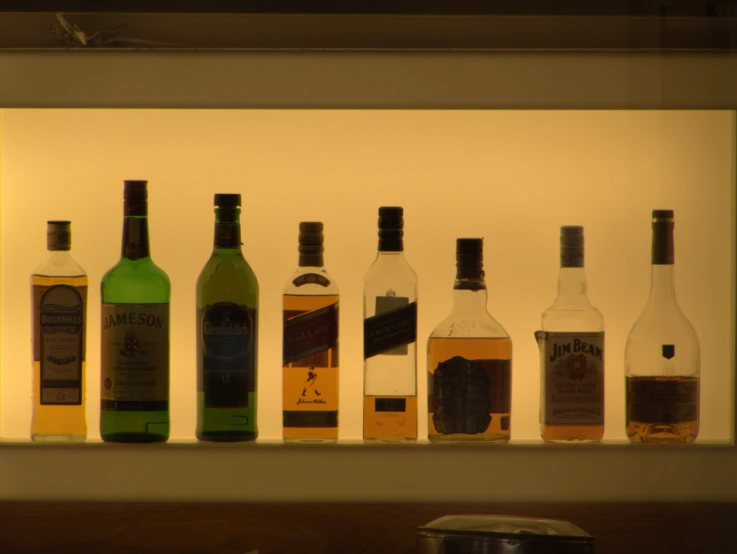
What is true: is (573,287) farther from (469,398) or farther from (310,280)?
(310,280)

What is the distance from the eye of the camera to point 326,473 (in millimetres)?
1213

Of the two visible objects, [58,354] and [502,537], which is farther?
[58,354]

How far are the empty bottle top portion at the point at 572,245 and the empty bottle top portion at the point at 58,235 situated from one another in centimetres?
66

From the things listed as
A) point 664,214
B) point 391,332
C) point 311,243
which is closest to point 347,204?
point 311,243

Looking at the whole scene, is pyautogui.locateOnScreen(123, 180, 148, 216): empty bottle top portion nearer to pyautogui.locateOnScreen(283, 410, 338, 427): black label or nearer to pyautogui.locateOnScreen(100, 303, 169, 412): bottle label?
pyautogui.locateOnScreen(100, 303, 169, 412): bottle label

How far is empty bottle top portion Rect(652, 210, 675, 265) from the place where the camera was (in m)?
1.30

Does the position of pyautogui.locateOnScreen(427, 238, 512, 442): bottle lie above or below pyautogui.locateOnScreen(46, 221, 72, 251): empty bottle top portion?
Result: below

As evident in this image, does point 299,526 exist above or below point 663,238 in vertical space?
below

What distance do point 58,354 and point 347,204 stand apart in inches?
17.2

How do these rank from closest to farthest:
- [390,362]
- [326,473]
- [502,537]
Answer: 1. [502,537]
2. [326,473]
3. [390,362]

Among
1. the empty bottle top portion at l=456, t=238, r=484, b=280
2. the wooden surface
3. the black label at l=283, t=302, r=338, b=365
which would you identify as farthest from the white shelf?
the empty bottle top portion at l=456, t=238, r=484, b=280

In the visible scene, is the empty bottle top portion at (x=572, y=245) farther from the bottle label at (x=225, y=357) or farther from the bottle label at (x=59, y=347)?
the bottle label at (x=59, y=347)

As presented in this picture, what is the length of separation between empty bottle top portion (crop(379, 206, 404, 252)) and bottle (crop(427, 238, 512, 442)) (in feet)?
0.26

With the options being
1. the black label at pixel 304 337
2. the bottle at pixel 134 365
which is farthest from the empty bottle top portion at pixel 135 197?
the black label at pixel 304 337
